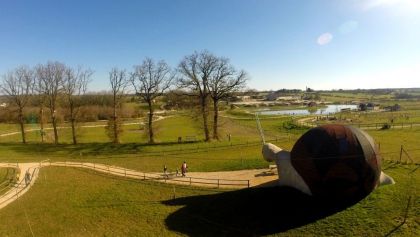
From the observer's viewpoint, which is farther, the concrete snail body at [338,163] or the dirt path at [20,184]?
the dirt path at [20,184]

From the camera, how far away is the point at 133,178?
3166 cm

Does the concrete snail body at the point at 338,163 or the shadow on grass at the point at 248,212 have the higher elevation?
the concrete snail body at the point at 338,163

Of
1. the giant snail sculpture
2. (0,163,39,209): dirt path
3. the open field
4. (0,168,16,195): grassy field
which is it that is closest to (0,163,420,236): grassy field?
the open field

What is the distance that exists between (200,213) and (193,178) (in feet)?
22.9

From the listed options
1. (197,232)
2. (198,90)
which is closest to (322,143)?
(197,232)

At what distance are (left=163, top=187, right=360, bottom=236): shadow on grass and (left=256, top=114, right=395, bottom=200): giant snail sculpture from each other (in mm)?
1113

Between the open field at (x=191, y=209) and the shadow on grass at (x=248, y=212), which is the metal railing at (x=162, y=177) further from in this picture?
the shadow on grass at (x=248, y=212)

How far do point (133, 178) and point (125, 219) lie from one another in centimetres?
903

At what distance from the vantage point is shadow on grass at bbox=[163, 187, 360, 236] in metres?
20.1

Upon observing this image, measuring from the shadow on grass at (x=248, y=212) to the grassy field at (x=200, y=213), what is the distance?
0.19 ft

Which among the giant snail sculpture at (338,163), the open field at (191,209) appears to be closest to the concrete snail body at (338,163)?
the giant snail sculpture at (338,163)

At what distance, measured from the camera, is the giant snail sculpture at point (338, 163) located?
2005 cm

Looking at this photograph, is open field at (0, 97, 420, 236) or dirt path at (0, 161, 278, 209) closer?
open field at (0, 97, 420, 236)

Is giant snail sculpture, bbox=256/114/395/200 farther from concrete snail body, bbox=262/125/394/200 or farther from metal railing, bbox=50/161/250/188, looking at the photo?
metal railing, bbox=50/161/250/188
